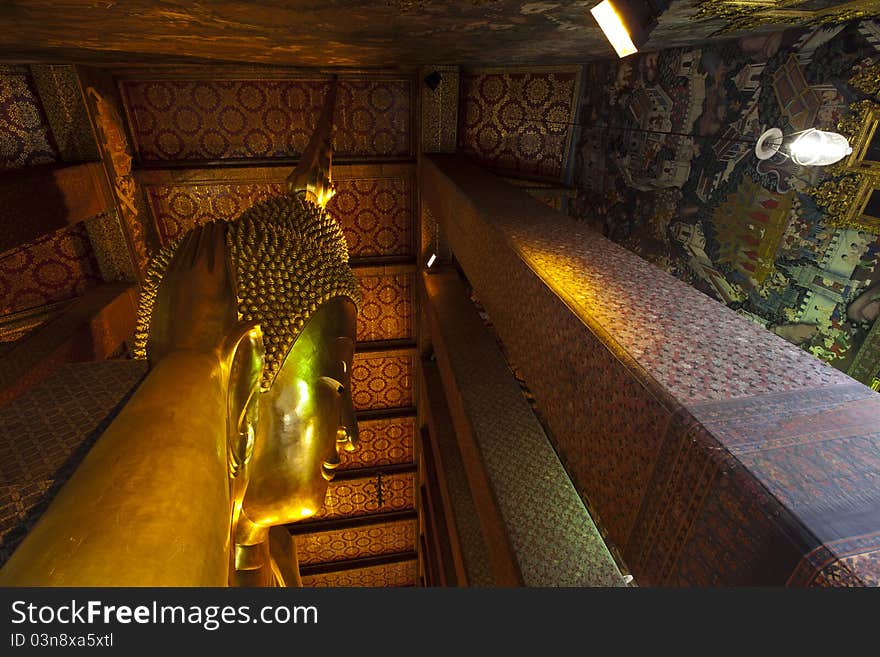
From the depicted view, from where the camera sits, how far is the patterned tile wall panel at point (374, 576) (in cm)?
540

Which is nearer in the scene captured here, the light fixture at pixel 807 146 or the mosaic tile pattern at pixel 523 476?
the light fixture at pixel 807 146

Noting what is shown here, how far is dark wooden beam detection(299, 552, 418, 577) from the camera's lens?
5.37 meters

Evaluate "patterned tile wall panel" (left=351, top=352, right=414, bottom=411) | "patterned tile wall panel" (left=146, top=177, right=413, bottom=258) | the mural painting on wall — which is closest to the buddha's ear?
the mural painting on wall

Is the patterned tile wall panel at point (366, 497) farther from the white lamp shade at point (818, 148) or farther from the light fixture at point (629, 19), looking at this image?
the light fixture at point (629, 19)

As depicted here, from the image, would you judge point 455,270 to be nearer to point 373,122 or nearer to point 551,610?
point 373,122

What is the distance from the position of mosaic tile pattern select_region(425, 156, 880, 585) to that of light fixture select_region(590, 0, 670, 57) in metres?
0.70

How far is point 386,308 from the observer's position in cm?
468

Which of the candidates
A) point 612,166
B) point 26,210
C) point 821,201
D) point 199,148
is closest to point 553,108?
point 612,166

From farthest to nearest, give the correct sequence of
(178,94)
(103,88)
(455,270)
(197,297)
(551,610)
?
(455,270), (178,94), (103,88), (197,297), (551,610)

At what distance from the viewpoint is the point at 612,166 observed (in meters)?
3.43

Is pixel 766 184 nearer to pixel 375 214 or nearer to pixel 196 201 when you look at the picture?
pixel 375 214

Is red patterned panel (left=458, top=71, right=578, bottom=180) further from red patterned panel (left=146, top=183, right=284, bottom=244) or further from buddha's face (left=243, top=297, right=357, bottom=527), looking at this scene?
buddha's face (left=243, top=297, right=357, bottom=527)

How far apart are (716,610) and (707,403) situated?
1.19 feet

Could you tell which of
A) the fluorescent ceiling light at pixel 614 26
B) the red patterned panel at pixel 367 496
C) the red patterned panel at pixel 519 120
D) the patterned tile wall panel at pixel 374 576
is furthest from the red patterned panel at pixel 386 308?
the fluorescent ceiling light at pixel 614 26
